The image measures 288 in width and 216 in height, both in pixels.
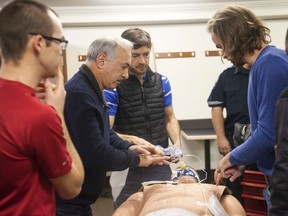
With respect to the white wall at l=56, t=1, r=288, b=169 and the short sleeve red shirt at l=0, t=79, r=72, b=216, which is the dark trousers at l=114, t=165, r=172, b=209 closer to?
the short sleeve red shirt at l=0, t=79, r=72, b=216

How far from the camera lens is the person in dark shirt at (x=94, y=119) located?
4.40 ft

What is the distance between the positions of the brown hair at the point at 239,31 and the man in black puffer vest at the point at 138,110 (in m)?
0.66

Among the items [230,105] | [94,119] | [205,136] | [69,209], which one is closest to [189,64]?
[205,136]

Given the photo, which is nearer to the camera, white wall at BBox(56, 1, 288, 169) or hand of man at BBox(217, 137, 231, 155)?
hand of man at BBox(217, 137, 231, 155)

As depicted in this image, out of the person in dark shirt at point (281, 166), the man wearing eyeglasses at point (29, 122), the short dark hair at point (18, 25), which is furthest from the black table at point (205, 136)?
the short dark hair at point (18, 25)

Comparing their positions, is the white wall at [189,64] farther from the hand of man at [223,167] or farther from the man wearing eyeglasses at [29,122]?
the man wearing eyeglasses at [29,122]

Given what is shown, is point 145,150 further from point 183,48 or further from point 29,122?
point 183,48

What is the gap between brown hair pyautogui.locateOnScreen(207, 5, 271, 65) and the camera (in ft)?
4.85

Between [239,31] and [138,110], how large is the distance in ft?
2.69

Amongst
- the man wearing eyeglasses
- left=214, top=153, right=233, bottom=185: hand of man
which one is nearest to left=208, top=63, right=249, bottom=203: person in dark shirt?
left=214, top=153, right=233, bottom=185: hand of man

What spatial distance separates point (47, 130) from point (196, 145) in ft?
12.7

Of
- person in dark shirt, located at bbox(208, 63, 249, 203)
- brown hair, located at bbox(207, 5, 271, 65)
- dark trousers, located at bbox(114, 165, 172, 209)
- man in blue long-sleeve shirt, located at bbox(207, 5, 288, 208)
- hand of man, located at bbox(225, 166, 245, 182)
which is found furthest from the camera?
person in dark shirt, located at bbox(208, 63, 249, 203)

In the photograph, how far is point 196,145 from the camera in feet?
14.9

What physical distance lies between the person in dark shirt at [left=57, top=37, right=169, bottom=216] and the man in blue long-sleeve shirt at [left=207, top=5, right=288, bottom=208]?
0.47 meters
